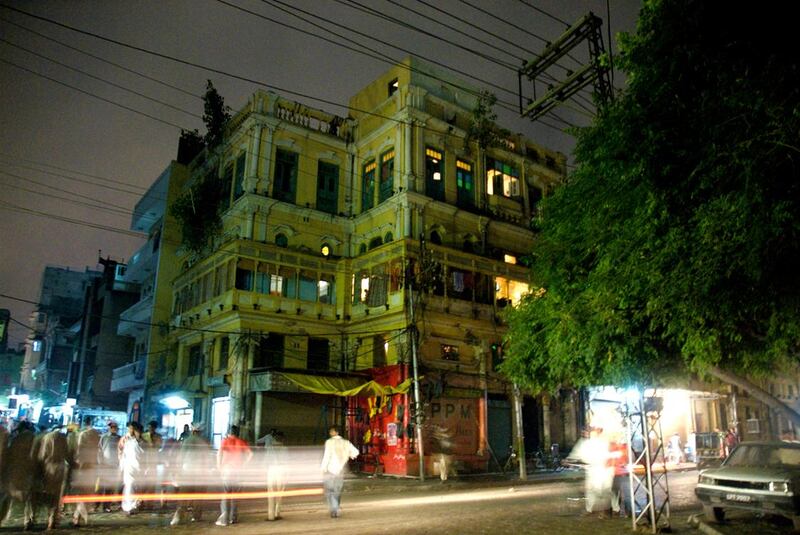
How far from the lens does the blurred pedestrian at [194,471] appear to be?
12.0 m

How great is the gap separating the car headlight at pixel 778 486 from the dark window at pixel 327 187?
80.6 ft

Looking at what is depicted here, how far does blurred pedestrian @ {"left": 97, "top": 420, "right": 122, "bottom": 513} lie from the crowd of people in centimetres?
2

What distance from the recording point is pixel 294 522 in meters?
11.7

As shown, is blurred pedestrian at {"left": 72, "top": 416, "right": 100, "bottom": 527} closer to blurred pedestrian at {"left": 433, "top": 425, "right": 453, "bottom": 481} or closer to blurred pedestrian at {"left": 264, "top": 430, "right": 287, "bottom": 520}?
blurred pedestrian at {"left": 264, "top": 430, "right": 287, "bottom": 520}

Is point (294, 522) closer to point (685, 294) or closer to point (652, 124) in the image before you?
point (685, 294)

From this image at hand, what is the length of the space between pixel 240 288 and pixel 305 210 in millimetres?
5618

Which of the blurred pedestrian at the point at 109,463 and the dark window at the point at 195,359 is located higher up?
the dark window at the point at 195,359

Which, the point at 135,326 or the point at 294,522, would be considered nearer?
the point at 294,522

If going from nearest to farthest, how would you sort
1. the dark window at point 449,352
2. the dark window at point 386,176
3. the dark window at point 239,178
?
1. the dark window at point 449,352
2. the dark window at point 239,178
3. the dark window at point 386,176

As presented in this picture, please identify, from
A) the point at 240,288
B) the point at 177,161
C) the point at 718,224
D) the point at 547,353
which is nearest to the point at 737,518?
the point at 547,353

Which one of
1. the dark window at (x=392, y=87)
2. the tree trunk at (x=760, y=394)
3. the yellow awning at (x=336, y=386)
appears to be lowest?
the tree trunk at (x=760, y=394)

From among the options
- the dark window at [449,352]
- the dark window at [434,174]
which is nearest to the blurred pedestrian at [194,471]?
the dark window at [449,352]

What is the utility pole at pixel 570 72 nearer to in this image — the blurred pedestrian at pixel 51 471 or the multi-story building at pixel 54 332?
the blurred pedestrian at pixel 51 471

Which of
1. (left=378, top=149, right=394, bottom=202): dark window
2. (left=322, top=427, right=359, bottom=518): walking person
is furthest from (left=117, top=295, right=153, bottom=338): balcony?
(left=322, top=427, right=359, bottom=518): walking person
